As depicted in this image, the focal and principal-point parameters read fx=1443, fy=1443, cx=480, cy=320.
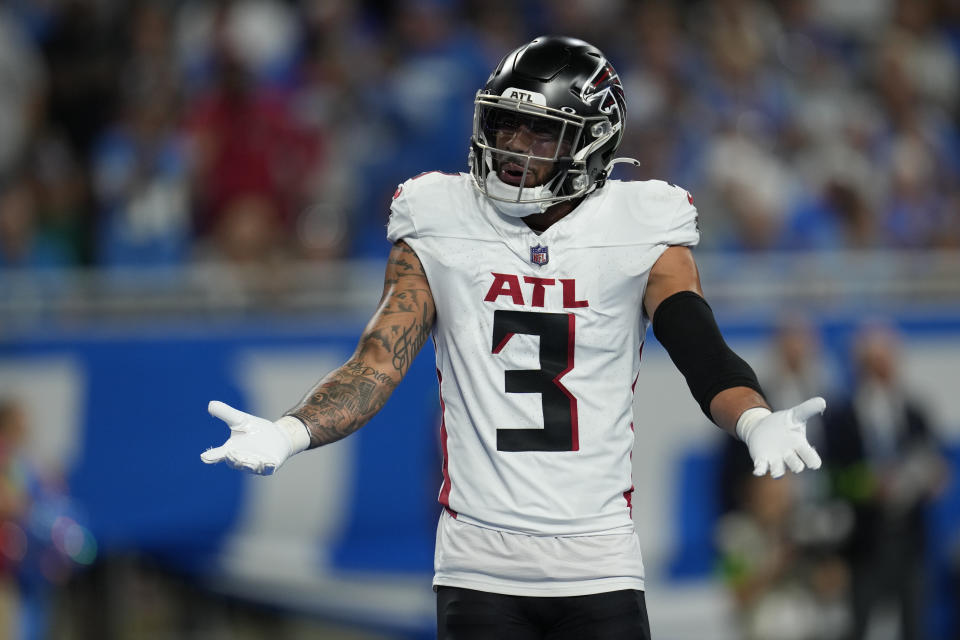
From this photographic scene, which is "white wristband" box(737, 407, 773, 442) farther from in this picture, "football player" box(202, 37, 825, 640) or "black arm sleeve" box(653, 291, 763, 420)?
"black arm sleeve" box(653, 291, 763, 420)

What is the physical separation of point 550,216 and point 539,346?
0.42 m

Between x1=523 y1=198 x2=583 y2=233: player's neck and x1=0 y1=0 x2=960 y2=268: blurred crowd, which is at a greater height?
x1=0 y1=0 x2=960 y2=268: blurred crowd

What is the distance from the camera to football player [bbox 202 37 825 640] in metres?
3.70

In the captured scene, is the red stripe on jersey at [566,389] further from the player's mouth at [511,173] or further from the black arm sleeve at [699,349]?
the player's mouth at [511,173]

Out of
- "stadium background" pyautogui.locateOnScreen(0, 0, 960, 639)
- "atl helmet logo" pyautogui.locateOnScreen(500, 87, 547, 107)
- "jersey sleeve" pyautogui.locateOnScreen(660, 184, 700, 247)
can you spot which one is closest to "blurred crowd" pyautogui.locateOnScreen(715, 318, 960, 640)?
"stadium background" pyautogui.locateOnScreen(0, 0, 960, 639)

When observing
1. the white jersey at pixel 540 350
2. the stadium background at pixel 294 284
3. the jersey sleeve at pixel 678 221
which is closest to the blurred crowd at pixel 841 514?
the stadium background at pixel 294 284

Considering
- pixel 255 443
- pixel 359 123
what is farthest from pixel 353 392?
pixel 359 123

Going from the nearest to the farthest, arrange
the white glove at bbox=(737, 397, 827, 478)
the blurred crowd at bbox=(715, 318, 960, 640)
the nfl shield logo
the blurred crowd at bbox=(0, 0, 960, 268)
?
the white glove at bbox=(737, 397, 827, 478), the nfl shield logo, the blurred crowd at bbox=(715, 318, 960, 640), the blurred crowd at bbox=(0, 0, 960, 268)

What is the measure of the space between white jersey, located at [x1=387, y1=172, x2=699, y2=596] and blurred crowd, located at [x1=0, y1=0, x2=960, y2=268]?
17.7 ft

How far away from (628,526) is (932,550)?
5915 mm

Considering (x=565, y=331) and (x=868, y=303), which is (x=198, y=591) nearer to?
(x=868, y=303)

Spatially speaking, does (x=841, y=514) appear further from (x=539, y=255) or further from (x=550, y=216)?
(x=539, y=255)

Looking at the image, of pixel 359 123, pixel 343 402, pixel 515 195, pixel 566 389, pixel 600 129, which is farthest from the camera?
pixel 359 123

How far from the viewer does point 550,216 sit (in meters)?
4.05
